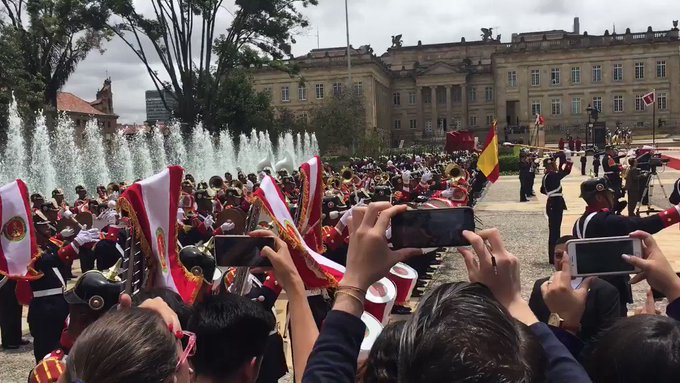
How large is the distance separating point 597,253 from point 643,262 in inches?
5.6

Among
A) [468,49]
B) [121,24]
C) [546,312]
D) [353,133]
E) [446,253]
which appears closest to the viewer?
[546,312]

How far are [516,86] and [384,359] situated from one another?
83.6 m

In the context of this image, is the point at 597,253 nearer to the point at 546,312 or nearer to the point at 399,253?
the point at 399,253

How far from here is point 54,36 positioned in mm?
32656

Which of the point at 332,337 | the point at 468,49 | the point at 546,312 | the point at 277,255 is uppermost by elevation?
the point at 468,49

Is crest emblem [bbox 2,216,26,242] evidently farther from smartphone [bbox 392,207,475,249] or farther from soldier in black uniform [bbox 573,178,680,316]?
smartphone [bbox 392,207,475,249]

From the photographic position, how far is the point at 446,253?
13281 millimetres

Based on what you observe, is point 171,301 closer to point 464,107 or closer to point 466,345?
point 466,345

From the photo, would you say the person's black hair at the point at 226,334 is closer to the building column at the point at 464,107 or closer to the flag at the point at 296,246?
the flag at the point at 296,246

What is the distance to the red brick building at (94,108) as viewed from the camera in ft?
198

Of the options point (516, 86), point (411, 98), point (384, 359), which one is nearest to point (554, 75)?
point (516, 86)

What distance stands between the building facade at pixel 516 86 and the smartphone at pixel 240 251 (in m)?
71.5

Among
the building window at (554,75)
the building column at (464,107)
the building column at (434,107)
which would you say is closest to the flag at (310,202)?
the building window at (554,75)

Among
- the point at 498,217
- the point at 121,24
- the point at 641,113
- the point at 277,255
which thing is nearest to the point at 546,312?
the point at 277,255
